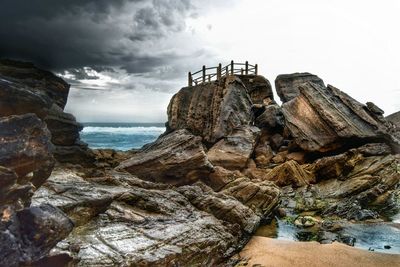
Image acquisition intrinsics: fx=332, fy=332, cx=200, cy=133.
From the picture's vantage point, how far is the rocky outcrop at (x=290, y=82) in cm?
4703

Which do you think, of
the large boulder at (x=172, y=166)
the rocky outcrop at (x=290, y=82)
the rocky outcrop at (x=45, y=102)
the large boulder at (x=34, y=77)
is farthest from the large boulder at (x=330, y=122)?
the large boulder at (x=34, y=77)

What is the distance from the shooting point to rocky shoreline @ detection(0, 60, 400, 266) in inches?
309

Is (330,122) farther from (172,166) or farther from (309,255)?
(309,255)

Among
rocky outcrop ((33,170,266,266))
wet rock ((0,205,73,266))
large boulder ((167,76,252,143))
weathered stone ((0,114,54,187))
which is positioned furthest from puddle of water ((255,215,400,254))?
large boulder ((167,76,252,143))

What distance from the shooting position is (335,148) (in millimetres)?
29281

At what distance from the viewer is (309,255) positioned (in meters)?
12.7

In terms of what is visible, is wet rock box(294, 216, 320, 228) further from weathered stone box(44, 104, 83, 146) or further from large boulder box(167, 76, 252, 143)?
large boulder box(167, 76, 252, 143)

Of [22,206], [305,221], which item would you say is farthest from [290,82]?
[22,206]

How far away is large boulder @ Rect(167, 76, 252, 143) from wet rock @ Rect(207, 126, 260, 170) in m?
1.55

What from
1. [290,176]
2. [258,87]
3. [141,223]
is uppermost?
[258,87]

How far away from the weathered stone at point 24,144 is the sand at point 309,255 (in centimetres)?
805

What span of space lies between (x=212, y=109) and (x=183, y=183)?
15.8 meters

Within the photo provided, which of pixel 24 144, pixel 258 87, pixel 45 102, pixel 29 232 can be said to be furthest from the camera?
pixel 258 87

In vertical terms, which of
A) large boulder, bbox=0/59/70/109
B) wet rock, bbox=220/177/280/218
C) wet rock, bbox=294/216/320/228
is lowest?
wet rock, bbox=294/216/320/228
